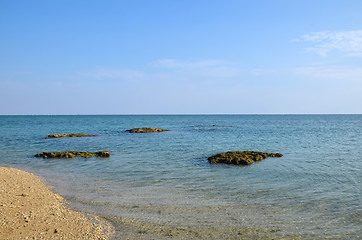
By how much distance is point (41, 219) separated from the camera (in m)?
10.4

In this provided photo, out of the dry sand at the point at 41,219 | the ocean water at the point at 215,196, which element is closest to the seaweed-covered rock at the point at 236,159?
the ocean water at the point at 215,196

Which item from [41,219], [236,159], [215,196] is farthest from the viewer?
[236,159]

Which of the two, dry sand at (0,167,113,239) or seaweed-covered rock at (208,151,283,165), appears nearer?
dry sand at (0,167,113,239)

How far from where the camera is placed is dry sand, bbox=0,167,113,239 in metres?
9.13

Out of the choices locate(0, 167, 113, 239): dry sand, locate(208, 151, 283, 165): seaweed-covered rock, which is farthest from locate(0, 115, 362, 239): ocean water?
locate(208, 151, 283, 165): seaweed-covered rock

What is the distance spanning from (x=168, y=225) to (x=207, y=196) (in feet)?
13.4

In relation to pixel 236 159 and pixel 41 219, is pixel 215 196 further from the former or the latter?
pixel 236 159

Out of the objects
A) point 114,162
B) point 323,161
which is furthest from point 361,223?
point 114,162

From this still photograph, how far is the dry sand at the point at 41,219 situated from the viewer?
9133 mm

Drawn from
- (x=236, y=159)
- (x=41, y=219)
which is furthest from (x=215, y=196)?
(x=236, y=159)

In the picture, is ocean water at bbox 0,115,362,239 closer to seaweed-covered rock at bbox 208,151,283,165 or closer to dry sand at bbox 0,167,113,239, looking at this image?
dry sand at bbox 0,167,113,239

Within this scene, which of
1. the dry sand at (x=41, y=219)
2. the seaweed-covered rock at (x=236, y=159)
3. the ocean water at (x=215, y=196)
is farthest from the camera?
the seaweed-covered rock at (x=236, y=159)

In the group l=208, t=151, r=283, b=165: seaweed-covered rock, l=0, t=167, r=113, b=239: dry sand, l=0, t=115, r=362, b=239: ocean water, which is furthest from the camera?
l=208, t=151, r=283, b=165: seaweed-covered rock

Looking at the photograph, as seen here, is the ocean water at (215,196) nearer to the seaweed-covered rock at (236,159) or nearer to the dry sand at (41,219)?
the dry sand at (41,219)
